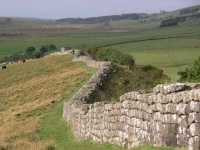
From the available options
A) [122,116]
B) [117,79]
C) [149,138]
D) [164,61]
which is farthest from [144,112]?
[164,61]

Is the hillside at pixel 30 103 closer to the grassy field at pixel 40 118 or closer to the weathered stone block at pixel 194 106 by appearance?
the grassy field at pixel 40 118

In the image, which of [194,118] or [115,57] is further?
[115,57]

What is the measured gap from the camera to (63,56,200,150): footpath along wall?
1027 cm

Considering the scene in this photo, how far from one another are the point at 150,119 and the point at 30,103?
24520mm

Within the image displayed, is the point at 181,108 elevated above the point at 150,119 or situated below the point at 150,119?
above

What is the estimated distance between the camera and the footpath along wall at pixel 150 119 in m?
10.3

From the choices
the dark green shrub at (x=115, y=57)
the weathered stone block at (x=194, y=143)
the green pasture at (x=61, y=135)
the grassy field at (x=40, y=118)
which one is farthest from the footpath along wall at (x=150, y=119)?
the dark green shrub at (x=115, y=57)

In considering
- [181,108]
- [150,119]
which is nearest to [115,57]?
[150,119]

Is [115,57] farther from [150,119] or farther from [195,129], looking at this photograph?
[195,129]

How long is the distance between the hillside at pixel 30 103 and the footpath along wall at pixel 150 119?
2262 millimetres

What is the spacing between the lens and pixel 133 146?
13961 mm

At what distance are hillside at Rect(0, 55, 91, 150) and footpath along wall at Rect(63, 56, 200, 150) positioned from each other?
2.26 meters

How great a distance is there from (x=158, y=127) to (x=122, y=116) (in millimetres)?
3229

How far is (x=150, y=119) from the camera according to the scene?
42.0 feet
